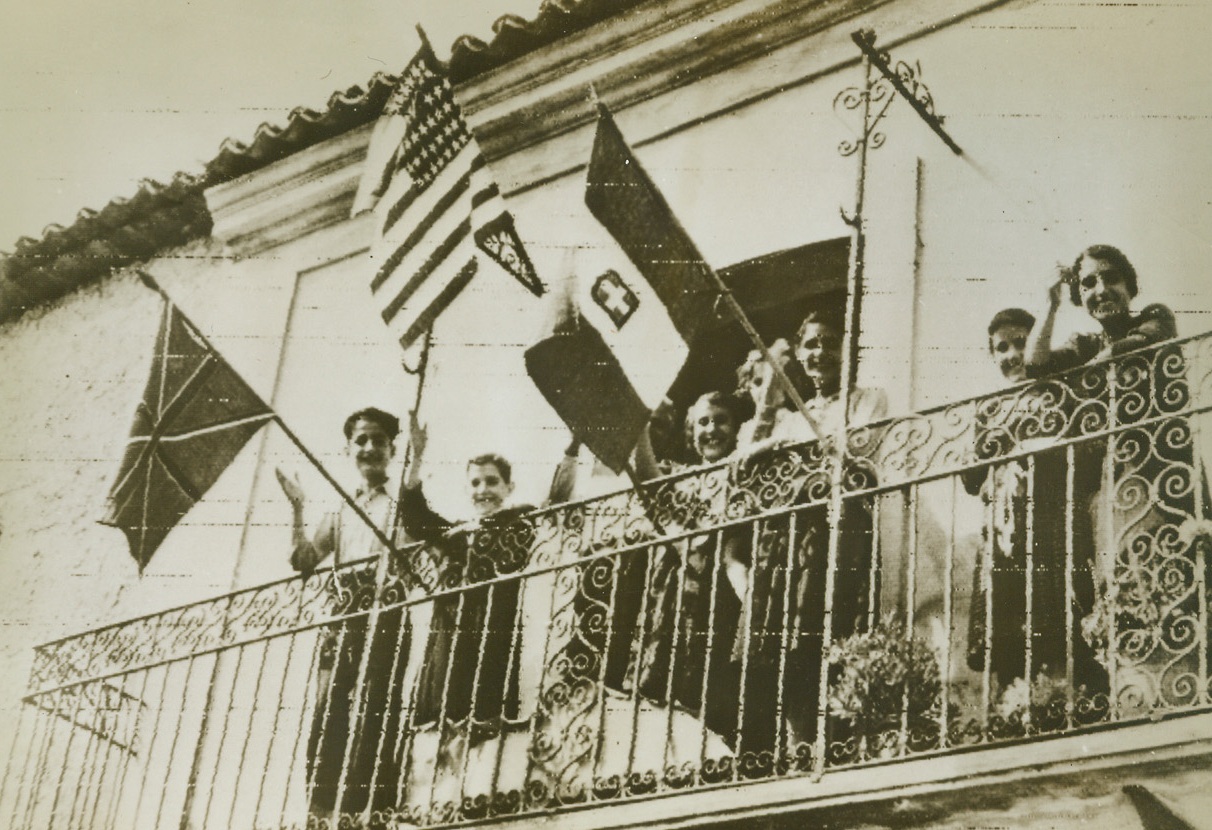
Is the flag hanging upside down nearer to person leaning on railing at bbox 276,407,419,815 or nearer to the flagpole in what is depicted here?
the flagpole

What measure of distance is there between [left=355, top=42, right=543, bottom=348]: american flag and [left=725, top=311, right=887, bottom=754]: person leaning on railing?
153 centimetres

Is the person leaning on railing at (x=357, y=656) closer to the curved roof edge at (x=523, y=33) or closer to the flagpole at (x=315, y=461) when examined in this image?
the flagpole at (x=315, y=461)

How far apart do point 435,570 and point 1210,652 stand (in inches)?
133

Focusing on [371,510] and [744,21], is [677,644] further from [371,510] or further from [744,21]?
[744,21]

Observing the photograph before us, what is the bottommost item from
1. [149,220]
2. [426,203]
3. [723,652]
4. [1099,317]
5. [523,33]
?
[723,652]

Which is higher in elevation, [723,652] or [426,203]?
[426,203]

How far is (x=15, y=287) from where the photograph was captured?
1096 centimetres

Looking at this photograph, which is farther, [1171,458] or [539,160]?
[539,160]

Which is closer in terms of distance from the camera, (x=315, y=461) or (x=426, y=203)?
(x=426, y=203)

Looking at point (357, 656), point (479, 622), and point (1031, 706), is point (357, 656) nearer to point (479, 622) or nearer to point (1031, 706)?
point (479, 622)

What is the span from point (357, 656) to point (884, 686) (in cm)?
261

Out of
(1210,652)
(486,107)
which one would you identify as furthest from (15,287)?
(1210,652)

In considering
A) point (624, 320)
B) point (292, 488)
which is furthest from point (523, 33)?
point (292, 488)

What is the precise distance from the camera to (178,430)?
29.8 feet
